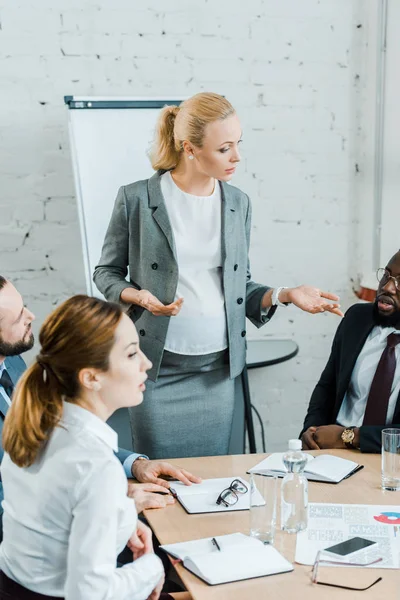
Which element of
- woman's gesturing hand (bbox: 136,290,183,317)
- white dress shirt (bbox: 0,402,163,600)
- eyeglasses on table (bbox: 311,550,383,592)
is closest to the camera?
white dress shirt (bbox: 0,402,163,600)

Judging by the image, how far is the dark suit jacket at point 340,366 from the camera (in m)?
2.32

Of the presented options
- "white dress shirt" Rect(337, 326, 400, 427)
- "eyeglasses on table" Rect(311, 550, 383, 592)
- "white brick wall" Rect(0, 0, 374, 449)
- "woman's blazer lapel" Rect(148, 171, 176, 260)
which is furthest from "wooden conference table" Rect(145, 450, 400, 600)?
"white brick wall" Rect(0, 0, 374, 449)

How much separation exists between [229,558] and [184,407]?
36.6 inches

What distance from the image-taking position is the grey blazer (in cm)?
228

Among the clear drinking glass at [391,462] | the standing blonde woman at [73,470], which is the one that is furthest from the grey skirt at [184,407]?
the standing blonde woman at [73,470]

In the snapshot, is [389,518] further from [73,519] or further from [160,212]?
[160,212]

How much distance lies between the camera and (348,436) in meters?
2.07

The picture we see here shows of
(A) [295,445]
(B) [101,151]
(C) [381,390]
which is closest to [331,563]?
(A) [295,445]

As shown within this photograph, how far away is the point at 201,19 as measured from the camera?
332 centimetres

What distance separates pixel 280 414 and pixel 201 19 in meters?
1.80

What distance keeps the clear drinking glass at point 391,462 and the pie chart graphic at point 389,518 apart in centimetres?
14

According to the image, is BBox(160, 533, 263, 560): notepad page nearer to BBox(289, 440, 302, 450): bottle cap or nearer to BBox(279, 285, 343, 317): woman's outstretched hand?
BBox(289, 440, 302, 450): bottle cap

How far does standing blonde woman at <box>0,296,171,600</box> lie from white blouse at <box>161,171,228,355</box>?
870mm

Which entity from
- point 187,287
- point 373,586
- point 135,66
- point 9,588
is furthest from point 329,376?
point 135,66
